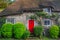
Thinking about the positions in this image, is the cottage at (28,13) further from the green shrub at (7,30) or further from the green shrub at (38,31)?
the green shrub at (7,30)

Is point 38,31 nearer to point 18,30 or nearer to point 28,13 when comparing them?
point 18,30

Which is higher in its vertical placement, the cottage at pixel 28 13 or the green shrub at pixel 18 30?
the cottage at pixel 28 13

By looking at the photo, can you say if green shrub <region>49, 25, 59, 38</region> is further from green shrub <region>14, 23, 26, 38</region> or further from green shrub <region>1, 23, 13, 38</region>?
green shrub <region>1, 23, 13, 38</region>

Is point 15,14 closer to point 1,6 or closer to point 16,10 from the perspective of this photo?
point 16,10

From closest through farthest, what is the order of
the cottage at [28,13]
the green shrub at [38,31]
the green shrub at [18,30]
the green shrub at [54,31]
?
the green shrub at [18,30] → the green shrub at [54,31] → the green shrub at [38,31] → the cottage at [28,13]

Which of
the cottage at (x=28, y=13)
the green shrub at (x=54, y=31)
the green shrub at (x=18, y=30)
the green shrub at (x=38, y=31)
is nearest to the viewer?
the green shrub at (x=18, y=30)

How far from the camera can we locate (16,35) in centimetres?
2905

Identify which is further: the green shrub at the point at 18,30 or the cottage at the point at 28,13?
the cottage at the point at 28,13

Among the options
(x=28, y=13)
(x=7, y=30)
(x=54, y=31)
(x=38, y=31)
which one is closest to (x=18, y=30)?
(x=7, y=30)

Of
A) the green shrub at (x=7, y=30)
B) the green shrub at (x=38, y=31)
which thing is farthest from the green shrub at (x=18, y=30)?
the green shrub at (x=38, y=31)

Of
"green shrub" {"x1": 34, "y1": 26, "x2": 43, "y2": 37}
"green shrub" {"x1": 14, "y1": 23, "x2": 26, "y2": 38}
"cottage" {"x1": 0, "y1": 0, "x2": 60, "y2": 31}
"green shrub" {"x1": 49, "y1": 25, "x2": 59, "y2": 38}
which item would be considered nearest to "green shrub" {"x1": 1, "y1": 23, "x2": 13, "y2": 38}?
"green shrub" {"x1": 14, "y1": 23, "x2": 26, "y2": 38}

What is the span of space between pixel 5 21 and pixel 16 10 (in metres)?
2.25

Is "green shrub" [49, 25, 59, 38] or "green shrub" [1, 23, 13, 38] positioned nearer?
"green shrub" [1, 23, 13, 38]

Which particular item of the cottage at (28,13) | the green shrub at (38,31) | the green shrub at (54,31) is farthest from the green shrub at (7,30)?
the green shrub at (54,31)
